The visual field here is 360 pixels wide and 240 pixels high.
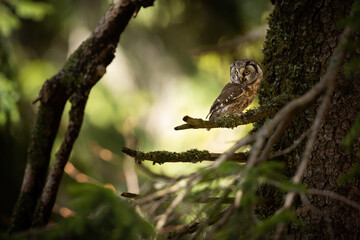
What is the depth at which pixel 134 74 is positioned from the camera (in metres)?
6.68

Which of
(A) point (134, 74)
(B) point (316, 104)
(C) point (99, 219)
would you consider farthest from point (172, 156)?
(A) point (134, 74)

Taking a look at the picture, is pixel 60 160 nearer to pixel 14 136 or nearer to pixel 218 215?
pixel 218 215

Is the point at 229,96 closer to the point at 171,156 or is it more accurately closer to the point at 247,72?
the point at 247,72

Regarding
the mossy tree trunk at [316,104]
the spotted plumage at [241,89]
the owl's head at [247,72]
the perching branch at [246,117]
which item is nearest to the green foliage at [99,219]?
the perching branch at [246,117]

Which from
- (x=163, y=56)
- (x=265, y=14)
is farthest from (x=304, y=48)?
(x=163, y=56)

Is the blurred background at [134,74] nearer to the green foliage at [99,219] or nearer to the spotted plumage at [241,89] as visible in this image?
the spotted plumage at [241,89]

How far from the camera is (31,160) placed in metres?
2.24

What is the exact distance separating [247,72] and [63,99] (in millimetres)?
1473

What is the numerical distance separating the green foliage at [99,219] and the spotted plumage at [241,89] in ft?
5.67

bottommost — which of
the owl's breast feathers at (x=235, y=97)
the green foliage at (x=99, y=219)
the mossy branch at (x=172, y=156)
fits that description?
the green foliage at (x=99, y=219)

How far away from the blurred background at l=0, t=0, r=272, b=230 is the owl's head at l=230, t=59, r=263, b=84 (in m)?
1.97

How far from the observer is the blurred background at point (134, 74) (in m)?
5.70

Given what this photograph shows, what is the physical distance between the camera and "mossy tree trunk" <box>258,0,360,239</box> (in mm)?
2094

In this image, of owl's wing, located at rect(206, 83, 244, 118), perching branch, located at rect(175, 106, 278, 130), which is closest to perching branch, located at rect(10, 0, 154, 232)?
perching branch, located at rect(175, 106, 278, 130)
